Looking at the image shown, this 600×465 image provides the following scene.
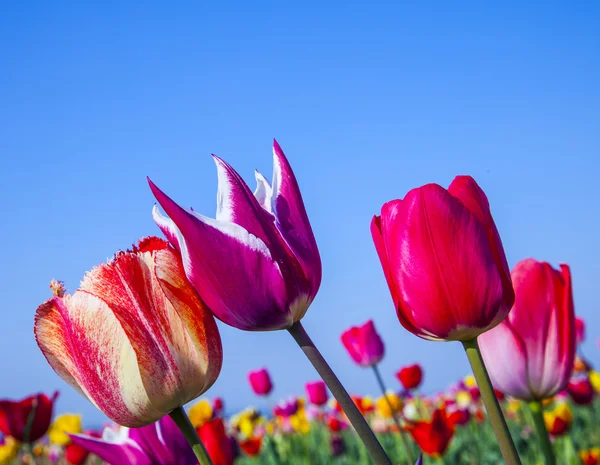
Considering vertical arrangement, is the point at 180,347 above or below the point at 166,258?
below

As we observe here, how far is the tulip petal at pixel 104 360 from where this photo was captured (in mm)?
930

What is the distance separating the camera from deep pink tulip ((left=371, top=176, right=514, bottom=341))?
0.97 m

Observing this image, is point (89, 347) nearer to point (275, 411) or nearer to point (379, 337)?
point (379, 337)

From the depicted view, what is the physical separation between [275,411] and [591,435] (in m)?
2.42

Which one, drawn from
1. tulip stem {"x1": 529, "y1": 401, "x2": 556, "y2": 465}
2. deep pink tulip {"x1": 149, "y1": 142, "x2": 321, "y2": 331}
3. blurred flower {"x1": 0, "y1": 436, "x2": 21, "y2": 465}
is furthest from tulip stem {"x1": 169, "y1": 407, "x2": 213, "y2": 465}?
blurred flower {"x1": 0, "y1": 436, "x2": 21, "y2": 465}

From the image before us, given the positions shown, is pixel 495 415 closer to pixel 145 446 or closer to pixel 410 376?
pixel 145 446

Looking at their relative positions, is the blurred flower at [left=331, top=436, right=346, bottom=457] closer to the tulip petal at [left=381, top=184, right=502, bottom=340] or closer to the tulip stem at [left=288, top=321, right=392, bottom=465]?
the tulip petal at [left=381, top=184, right=502, bottom=340]

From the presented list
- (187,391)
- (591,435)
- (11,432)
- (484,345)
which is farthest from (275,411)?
(187,391)

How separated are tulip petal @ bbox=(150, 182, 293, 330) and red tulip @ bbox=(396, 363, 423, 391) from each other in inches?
165

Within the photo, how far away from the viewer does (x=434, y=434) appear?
3.08 meters

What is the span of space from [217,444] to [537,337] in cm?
129

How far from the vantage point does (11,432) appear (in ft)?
11.0

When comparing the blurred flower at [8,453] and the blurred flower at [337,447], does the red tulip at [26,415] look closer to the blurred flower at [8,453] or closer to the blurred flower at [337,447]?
the blurred flower at [8,453]

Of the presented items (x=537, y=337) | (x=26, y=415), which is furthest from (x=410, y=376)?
(x=537, y=337)
